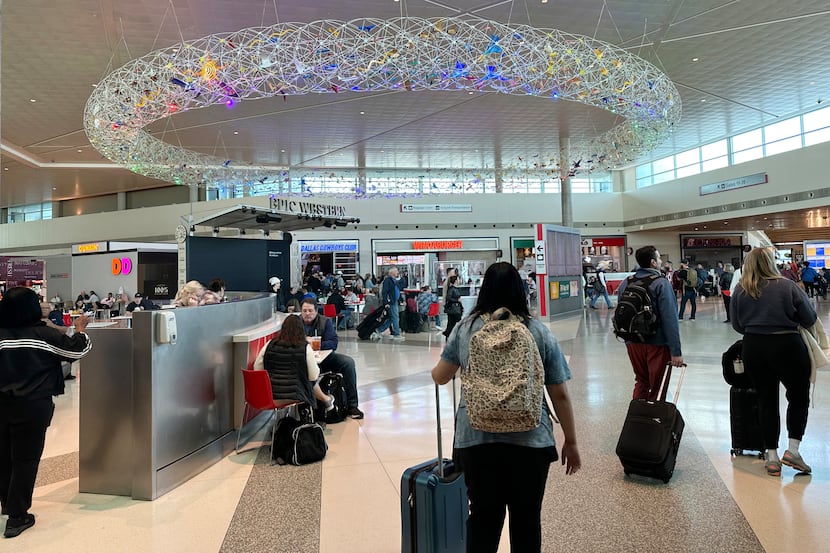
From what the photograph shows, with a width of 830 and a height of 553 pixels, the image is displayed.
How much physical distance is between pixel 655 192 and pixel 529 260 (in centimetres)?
657

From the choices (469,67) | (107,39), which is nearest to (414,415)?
(469,67)

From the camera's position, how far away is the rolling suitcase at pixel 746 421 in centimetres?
355

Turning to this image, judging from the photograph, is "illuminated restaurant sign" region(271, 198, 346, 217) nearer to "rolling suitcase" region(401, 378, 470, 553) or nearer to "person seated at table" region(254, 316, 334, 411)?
"person seated at table" region(254, 316, 334, 411)

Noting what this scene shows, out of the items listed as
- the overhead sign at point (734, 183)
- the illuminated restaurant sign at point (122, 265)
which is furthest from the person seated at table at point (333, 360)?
the overhead sign at point (734, 183)

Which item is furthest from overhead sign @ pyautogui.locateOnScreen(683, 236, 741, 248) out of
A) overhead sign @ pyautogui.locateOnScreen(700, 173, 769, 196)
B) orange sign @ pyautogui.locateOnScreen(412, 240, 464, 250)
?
orange sign @ pyautogui.locateOnScreen(412, 240, 464, 250)

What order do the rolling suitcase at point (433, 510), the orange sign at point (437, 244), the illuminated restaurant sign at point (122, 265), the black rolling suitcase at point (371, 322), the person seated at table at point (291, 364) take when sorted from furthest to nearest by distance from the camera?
the orange sign at point (437, 244), the illuminated restaurant sign at point (122, 265), the black rolling suitcase at point (371, 322), the person seated at table at point (291, 364), the rolling suitcase at point (433, 510)

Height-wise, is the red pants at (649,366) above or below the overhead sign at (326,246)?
below

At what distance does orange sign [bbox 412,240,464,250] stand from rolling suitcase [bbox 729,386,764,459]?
844 inches

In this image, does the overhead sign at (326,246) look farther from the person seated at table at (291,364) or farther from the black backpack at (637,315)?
the black backpack at (637,315)

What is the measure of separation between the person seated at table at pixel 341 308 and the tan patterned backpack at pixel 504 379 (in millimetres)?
10687

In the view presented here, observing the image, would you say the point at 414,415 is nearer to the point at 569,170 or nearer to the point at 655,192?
the point at 569,170

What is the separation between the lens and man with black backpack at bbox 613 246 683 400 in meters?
3.59

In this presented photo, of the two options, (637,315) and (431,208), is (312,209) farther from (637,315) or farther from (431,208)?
→ (431,208)

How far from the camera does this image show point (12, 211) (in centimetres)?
3080
